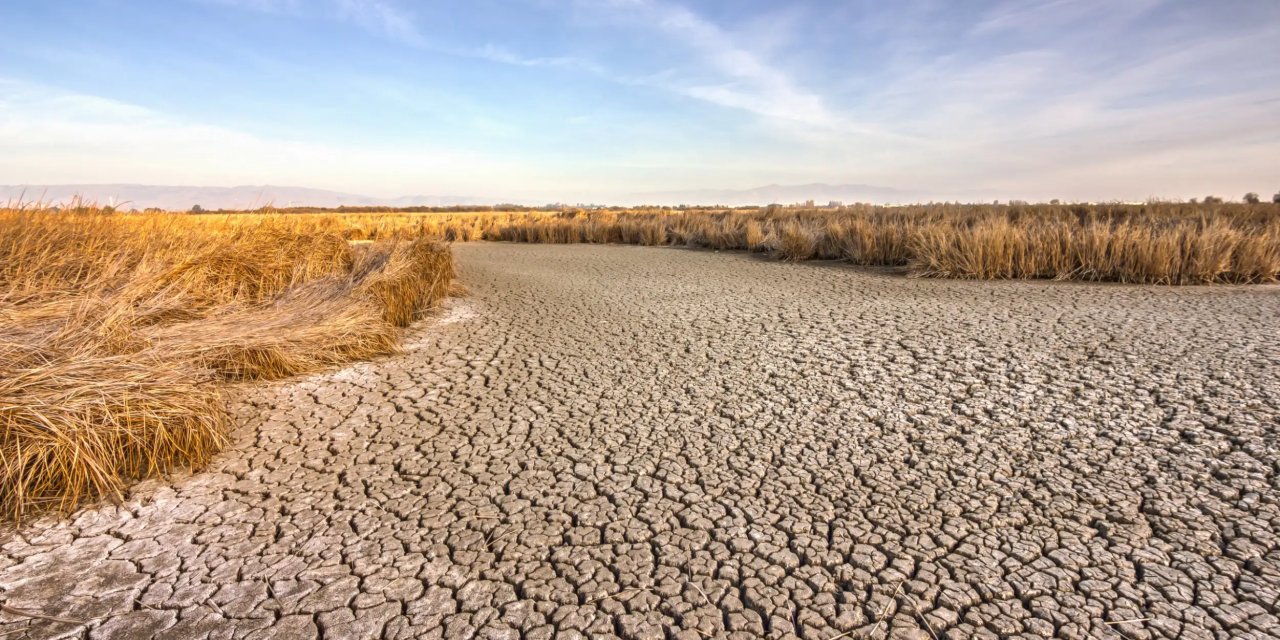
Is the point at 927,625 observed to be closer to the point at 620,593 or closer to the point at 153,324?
the point at 620,593

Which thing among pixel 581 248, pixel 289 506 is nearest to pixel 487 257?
pixel 581 248

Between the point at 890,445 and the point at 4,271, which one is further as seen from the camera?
the point at 4,271

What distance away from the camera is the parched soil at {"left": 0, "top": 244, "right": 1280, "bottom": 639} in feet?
5.75

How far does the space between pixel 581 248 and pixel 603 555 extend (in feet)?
37.6

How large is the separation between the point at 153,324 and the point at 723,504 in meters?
3.72

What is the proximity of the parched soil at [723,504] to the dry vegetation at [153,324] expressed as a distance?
0.20 metres

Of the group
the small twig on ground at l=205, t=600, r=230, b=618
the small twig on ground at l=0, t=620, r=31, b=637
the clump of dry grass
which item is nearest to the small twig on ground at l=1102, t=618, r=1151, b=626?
the small twig on ground at l=205, t=600, r=230, b=618

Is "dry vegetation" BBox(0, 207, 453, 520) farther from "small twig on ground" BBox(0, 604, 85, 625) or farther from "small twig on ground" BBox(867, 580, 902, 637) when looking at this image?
"small twig on ground" BBox(867, 580, 902, 637)

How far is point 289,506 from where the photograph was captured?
93.5 inches

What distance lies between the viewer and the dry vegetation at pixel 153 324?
245 centimetres

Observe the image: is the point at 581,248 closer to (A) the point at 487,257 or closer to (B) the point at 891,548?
(A) the point at 487,257

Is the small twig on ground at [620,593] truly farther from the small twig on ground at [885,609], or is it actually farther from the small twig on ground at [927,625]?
the small twig on ground at [927,625]

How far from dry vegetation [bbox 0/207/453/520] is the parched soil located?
201 mm

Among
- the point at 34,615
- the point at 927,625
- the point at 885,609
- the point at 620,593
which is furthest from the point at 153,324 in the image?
the point at 927,625
